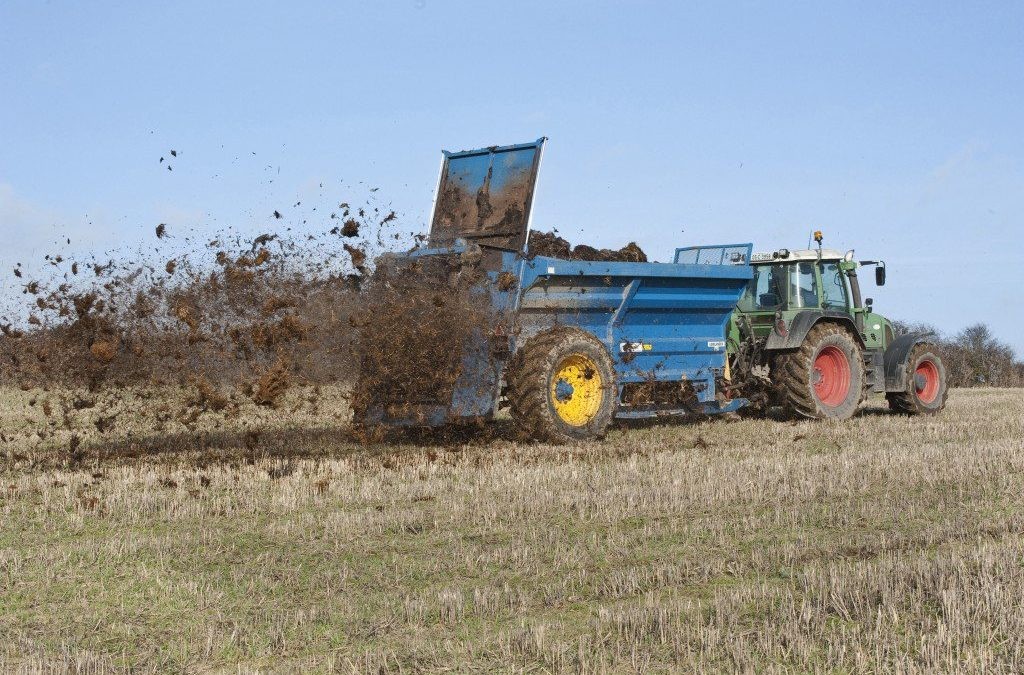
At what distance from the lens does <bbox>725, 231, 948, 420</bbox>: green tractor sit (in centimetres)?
1233

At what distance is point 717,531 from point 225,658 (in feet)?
9.61

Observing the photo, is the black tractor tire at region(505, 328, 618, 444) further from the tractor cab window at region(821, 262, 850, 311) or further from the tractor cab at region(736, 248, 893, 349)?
the tractor cab window at region(821, 262, 850, 311)

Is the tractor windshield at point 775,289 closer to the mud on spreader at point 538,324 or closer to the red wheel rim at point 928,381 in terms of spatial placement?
the mud on spreader at point 538,324

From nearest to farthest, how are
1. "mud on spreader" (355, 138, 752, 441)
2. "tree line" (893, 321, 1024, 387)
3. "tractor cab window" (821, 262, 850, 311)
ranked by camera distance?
"mud on spreader" (355, 138, 752, 441), "tractor cab window" (821, 262, 850, 311), "tree line" (893, 321, 1024, 387)

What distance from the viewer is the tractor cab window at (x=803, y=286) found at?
12625 millimetres

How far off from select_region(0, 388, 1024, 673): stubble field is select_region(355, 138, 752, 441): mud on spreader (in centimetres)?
52

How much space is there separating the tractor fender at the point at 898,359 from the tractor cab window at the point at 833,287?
1.01 meters

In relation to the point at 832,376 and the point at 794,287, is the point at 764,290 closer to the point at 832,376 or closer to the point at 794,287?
the point at 794,287

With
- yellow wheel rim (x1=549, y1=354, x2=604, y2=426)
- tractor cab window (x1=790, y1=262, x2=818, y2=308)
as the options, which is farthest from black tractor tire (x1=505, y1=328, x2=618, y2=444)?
tractor cab window (x1=790, y1=262, x2=818, y2=308)

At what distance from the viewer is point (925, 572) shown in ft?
15.7

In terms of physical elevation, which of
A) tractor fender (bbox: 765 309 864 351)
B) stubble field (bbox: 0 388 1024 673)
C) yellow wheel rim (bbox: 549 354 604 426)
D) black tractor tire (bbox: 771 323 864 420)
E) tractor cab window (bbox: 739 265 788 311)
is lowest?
stubble field (bbox: 0 388 1024 673)

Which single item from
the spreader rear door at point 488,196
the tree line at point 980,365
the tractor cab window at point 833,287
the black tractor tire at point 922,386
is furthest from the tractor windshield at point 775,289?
the tree line at point 980,365

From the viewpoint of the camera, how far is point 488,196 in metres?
10.8

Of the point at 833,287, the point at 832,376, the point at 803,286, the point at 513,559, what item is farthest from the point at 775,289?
the point at 513,559
